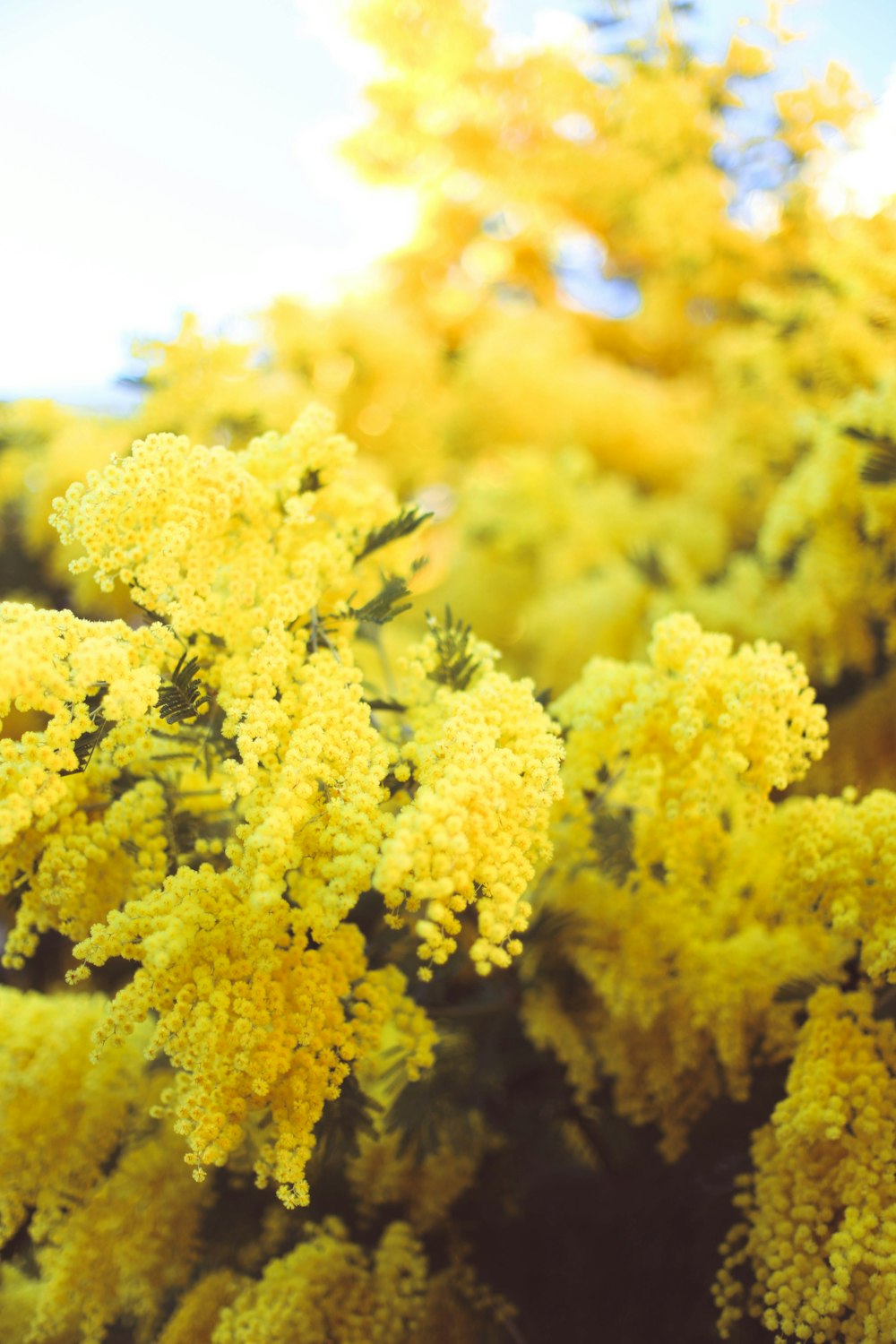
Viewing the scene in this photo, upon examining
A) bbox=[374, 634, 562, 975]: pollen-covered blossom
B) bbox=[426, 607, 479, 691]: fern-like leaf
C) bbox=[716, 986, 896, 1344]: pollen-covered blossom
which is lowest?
bbox=[716, 986, 896, 1344]: pollen-covered blossom

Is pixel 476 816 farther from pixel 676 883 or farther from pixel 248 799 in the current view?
pixel 676 883

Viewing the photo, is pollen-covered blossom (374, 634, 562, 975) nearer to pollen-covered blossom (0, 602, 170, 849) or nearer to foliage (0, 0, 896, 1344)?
foliage (0, 0, 896, 1344)

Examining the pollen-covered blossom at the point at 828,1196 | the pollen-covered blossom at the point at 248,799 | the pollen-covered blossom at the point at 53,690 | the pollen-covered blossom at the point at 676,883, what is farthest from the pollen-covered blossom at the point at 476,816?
the pollen-covered blossom at the point at 828,1196

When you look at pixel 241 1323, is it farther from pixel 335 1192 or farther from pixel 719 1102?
pixel 719 1102

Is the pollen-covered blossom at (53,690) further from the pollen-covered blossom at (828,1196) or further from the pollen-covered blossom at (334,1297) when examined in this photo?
the pollen-covered blossom at (828,1196)

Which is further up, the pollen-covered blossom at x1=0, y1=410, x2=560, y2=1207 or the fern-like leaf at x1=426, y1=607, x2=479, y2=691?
the fern-like leaf at x1=426, y1=607, x2=479, y2=691

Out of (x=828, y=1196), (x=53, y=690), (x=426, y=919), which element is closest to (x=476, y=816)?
(x=426, y=919)

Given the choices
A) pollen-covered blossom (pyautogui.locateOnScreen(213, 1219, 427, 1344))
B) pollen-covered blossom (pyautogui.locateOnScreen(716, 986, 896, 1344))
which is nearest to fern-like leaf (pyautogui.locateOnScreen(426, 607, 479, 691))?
pollen-covered blossom (pyautogui.locateOnScreen(716, 986, 896, 1344))

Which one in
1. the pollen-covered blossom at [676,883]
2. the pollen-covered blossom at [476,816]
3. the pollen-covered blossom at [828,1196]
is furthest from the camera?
the pollen-covered blossom at [676,883]

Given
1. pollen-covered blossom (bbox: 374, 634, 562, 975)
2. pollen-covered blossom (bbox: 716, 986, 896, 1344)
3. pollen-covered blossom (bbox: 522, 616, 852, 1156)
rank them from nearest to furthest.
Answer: pollen-covered blossom (bbox: 374, 634, 562, 975) → pollen-covered blossom (bbox: 716, 986, 896, 1344) → pollen-covered blossom (bbox: 522, 616, 852, 1156)

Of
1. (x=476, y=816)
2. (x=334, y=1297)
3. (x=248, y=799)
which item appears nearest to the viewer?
(x=476, y=816)

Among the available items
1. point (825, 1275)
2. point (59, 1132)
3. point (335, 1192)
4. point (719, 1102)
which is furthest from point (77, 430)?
point (825, 1275)

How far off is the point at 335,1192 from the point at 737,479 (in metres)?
1.54

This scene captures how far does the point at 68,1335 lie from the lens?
1104 millimetres
